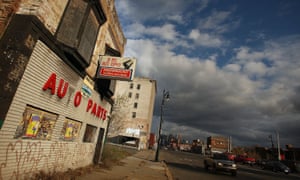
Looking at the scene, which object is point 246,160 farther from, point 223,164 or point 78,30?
point 78,30

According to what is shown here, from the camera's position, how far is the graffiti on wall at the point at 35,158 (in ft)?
16.7

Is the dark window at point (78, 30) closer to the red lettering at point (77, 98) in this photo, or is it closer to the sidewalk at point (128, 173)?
the red lettering at point (77, 98)

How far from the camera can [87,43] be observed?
328 inches

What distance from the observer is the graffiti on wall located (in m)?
5.09

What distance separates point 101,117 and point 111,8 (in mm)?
7323

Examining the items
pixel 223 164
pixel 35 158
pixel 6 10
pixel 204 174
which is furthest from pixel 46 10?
pixel 223 164

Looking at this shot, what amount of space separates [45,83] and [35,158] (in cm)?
251

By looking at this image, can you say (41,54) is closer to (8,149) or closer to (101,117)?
(8,149)

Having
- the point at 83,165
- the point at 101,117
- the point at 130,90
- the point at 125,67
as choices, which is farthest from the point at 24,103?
the point at 130,90

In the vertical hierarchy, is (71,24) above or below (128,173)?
above

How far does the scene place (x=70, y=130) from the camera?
8719 mm

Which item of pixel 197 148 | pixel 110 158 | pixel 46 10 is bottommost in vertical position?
pixel 110 158

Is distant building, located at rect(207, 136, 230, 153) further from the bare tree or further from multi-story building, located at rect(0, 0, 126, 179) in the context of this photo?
multi-story building, located at rect(0, 0, 126, 179)

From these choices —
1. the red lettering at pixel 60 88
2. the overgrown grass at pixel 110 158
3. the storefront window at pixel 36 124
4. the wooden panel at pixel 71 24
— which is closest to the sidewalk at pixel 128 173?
the overgrown grass at pixel 110 158
